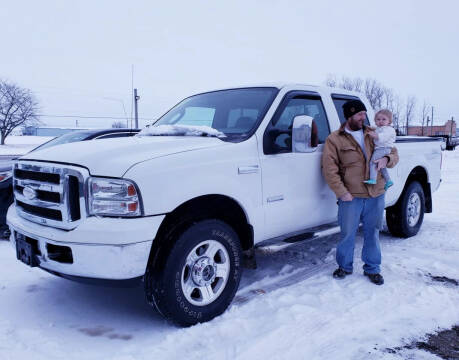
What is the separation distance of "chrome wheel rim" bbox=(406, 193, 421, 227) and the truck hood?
3591 mm

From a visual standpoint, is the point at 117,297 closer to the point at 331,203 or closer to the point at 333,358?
the point at 333,358

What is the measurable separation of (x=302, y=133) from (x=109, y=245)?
1877mm

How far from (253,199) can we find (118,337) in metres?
1.52

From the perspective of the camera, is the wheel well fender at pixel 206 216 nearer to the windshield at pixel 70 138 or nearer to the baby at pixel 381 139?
the baby at pixel 381 139

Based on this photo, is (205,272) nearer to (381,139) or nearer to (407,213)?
(381,139)

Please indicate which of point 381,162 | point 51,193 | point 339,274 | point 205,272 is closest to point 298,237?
point 339,274

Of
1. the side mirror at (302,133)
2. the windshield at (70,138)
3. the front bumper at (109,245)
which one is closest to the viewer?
the front bumper at (109,245)

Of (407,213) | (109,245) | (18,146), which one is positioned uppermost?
(109,245)

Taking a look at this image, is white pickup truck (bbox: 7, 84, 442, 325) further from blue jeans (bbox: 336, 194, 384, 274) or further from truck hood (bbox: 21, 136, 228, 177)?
blue jeans (bbox: 336, 194, 384, 274)

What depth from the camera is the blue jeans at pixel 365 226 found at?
13.2 ft

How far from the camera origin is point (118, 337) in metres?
3.02

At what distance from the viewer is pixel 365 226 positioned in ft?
13.7

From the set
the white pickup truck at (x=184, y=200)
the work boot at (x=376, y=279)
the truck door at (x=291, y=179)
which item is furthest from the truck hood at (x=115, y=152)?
the work boot at (x=376, y=279)

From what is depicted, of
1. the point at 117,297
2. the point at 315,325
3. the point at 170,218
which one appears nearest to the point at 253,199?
the point at 170,218
